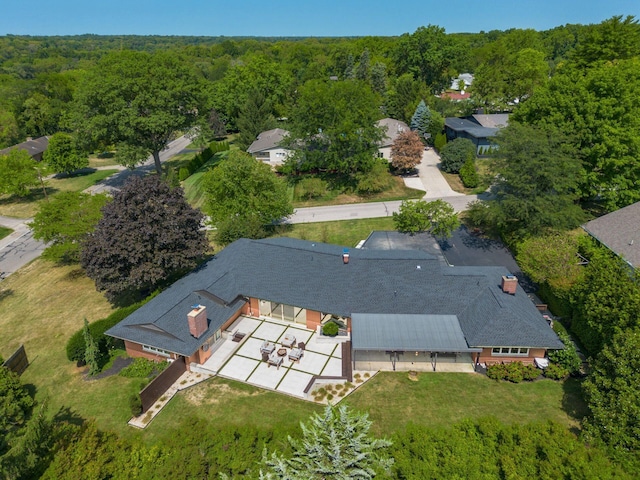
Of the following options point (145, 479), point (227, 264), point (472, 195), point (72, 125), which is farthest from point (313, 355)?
point (72, 125)

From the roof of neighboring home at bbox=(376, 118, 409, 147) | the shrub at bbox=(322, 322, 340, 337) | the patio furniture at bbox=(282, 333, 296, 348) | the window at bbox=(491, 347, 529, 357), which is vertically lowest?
the patio furniture at bbox=(282, 333, 296, 348)

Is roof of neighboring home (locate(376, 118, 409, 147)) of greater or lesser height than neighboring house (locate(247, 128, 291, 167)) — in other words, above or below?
above

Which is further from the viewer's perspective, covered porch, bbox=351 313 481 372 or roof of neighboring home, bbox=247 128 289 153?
roof of neighboring home, bbox=247 128 289 153

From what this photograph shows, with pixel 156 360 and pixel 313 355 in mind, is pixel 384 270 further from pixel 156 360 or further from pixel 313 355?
pixel 156 360

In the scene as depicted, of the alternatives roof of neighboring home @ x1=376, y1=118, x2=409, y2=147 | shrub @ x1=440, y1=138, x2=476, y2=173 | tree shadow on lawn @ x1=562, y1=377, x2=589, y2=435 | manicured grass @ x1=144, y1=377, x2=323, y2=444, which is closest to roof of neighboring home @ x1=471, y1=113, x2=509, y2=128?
shrub @ x1=440, y1=138, x2=476, y2=173

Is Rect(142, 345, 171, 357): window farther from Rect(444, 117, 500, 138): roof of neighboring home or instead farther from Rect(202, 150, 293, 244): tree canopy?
Rect(444, 117, 500, 138): roof of neighboring home

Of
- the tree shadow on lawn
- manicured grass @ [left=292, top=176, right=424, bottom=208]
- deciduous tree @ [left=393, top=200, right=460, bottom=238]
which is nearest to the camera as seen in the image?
the tree shadow on lawn

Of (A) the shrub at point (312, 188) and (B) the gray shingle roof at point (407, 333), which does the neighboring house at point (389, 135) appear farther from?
(B) the gray shingle roof at point (407, 333)
